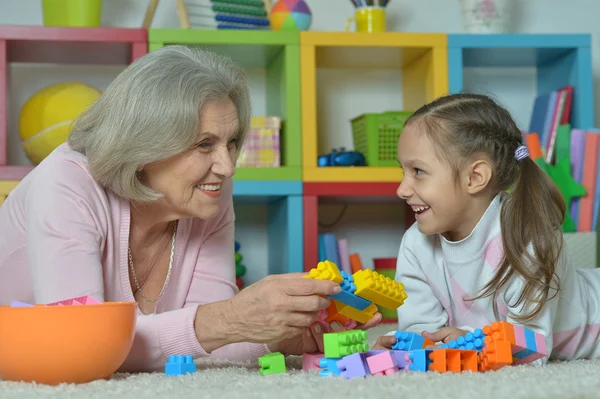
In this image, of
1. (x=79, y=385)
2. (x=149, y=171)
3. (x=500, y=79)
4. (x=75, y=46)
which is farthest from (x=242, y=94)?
(x=500, y=79)

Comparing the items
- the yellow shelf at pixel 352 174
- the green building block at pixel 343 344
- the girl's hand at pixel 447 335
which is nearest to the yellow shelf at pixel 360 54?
the yellow shelf at pixel 352 174

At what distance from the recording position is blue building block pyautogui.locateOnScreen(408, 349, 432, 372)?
119cm

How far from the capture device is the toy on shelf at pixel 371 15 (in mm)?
2721

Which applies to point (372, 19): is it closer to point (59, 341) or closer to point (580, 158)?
point (580, 158)

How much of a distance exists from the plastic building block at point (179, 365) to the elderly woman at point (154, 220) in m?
0.04

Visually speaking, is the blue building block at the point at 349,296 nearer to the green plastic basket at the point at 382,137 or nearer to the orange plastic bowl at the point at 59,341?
the orange plastic bowl at the point at 59,341

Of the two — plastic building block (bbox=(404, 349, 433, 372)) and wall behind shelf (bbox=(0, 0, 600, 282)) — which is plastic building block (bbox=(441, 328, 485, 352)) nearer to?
plastic building block (bbox=(404, 349, 433, 372))

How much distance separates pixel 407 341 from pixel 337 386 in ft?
1.12

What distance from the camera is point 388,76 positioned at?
3012 millimetres

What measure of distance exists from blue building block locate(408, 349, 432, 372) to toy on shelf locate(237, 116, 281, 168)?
58.3 inches

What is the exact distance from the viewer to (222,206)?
63.5 inches

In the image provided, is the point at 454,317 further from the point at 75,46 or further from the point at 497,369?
the point at 75,46

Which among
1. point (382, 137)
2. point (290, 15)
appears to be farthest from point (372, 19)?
point (382, 137)

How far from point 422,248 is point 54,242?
30.1 inches
